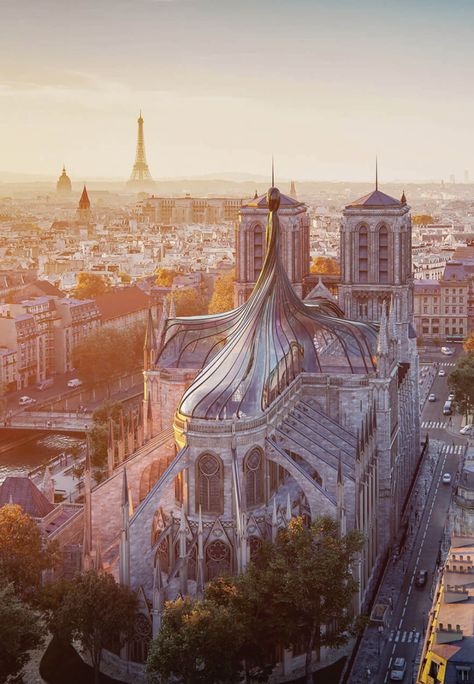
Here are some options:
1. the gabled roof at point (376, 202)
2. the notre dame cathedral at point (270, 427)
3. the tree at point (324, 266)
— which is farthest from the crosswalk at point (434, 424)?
the tree at point (324, 266)

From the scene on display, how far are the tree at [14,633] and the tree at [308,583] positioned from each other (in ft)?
32.7

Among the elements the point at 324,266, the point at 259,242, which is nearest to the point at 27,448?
the point at 259,242

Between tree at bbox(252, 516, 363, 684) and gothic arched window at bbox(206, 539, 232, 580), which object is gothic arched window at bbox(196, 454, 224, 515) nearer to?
gothic arched window at bbox(206, 539, 232, 580)

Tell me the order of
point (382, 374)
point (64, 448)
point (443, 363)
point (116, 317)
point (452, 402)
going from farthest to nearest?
point (116, 317) → point (443, 363) → point (452, 402) → point (64, 448) → point (382, 374)

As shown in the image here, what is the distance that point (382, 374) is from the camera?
78.1 m

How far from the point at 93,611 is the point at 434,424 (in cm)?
6266

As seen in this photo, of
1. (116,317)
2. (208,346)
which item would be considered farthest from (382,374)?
(116,317)

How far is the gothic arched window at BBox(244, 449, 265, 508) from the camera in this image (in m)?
65.0

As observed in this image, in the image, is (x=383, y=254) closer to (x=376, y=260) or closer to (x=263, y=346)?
(x=376, y=260)

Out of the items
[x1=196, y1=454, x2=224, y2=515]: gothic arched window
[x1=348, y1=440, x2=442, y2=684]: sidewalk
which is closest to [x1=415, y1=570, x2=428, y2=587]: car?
[x1=348, y1=440, x2=442, y2=684]: sidewalk

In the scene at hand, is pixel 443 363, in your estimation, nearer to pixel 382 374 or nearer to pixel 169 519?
pixel 382 374

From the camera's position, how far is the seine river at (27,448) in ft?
352

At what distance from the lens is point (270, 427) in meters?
66.9

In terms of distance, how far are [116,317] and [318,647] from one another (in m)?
103
